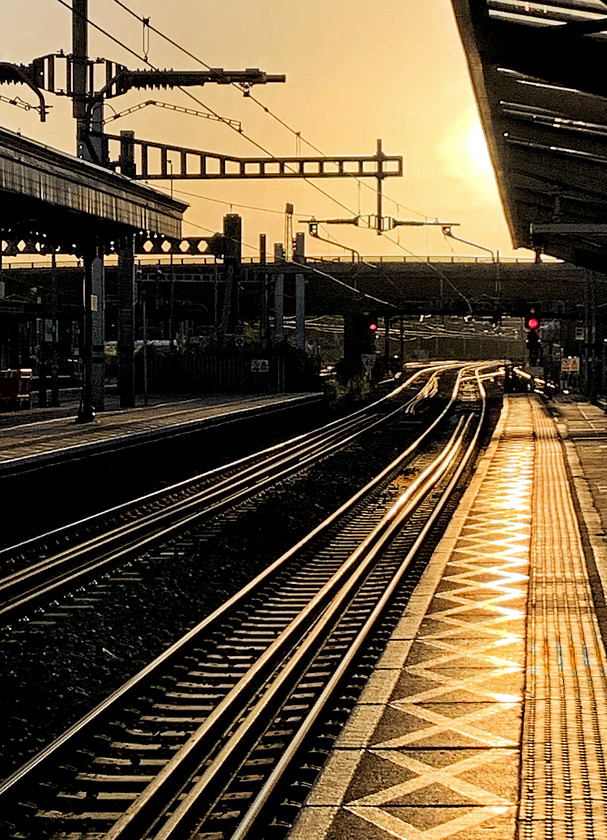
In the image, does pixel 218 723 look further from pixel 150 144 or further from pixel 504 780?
pixel 150 144

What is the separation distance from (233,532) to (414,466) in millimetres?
→ 12270

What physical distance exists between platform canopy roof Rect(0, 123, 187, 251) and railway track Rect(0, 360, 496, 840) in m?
11.2

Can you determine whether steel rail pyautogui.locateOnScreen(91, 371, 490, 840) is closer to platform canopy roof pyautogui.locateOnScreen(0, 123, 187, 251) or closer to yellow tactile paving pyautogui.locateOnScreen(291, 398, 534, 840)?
yellow tactile paving pyautogui.locateOnScreen(291, 398, 534, 840)

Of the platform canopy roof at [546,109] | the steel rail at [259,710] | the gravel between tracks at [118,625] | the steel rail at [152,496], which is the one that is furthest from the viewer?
the steel rail at [152,496]

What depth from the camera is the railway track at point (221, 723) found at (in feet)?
25.3

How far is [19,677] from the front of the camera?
36.4ft

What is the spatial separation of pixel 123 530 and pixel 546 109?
7.64 m

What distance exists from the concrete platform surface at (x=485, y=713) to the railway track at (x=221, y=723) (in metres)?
0.37

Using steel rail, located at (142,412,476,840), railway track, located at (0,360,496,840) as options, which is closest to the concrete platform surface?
railway track, located at (0,360,496,840)

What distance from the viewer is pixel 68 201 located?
92.3ft

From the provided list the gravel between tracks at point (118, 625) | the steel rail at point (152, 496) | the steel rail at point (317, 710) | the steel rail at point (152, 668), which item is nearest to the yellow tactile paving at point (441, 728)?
the steel rail at point (317, 710)

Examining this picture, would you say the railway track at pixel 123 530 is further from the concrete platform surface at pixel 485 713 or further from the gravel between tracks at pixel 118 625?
the concrete platform surface at pixel 485 713

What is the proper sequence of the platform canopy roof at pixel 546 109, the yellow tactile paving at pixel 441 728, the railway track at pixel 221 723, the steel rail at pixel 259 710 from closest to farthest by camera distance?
the yellow tactile paving at pixel 441 728 < the steel rail at pixel 259 710 < the railway track at pixel 221 723 < the platform canopy roof at pixel 546 109

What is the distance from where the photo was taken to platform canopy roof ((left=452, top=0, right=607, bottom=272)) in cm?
1176
